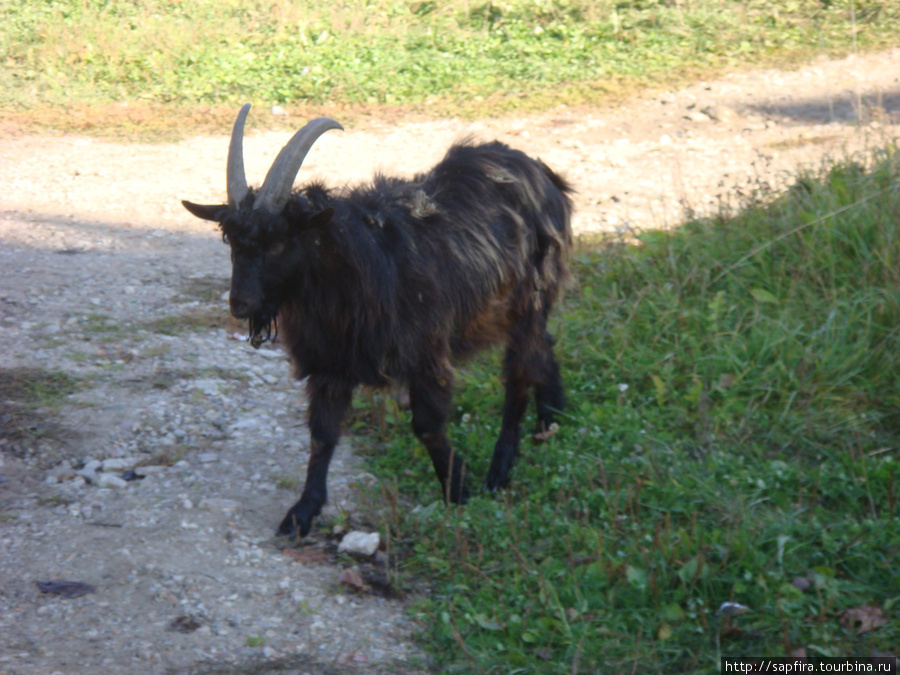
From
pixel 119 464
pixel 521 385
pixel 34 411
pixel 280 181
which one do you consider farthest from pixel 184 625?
pixel 521 385

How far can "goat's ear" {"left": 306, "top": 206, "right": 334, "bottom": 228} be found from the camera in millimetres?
3947

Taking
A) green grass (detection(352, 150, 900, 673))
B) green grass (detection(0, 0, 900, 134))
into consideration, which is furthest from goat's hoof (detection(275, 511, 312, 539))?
green grass (detection(0, 0, 900, 134))

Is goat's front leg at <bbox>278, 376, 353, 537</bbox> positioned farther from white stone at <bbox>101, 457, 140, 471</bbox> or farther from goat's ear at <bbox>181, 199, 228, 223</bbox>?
white stone at <bbox>101, 457, 140, 471</bbox>

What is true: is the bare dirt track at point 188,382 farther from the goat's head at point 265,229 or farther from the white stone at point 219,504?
the goat's head at point 265,229

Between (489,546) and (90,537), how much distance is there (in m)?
1.78

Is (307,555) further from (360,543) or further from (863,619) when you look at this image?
(863,619)

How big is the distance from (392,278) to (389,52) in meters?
8.72

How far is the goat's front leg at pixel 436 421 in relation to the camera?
14.6 ft

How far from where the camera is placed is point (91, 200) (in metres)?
8.74

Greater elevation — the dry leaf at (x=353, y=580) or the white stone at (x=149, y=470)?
the white stone at (x=149, y=470)

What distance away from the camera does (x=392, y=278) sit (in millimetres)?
4234

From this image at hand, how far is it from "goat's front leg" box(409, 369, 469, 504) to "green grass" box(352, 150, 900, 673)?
13 centimetres

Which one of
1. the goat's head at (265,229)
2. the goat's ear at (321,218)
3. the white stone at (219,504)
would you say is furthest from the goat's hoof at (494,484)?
the goat's ear at (321,218)

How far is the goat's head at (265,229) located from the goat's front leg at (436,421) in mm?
846
